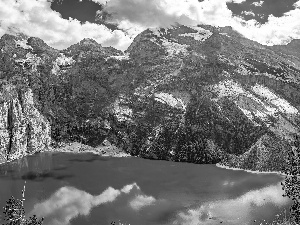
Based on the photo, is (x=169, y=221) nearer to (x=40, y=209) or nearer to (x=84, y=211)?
(x=84, y=211)

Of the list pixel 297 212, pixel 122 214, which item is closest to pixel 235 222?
pixel 122 214

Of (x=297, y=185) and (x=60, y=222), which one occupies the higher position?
(x=297, y=185)

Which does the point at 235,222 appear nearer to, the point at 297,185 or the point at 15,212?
the point at 297,185

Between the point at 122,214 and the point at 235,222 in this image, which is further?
the point at 122,214

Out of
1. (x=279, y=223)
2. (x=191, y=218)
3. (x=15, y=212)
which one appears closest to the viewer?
(x=15, y=212)

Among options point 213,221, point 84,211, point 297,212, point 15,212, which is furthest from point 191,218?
point 15,212

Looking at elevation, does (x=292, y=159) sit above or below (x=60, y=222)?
above

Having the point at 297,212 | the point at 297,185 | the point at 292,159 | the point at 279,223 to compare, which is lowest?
the point at 279,223

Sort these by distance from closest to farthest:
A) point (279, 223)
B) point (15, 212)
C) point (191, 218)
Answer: point (15, 212), point (279, 223), point (191, 218)

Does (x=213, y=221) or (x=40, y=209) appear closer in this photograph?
(x=213, y=221)
